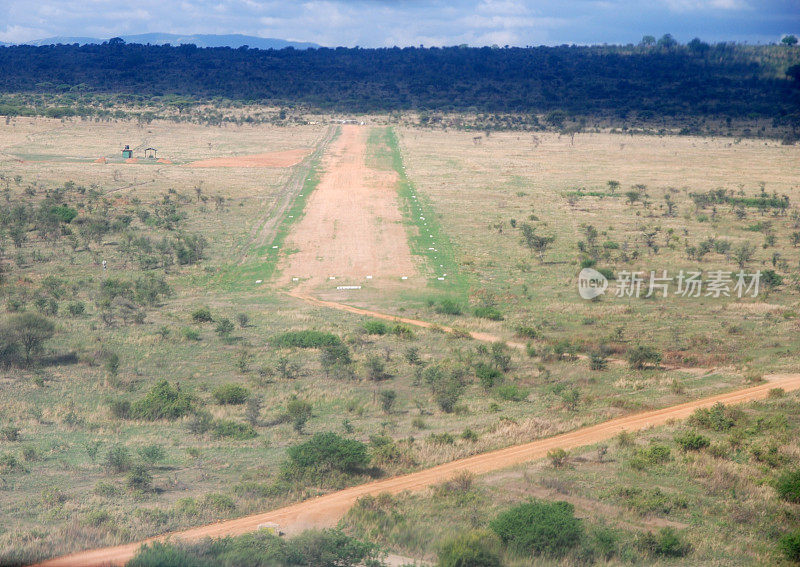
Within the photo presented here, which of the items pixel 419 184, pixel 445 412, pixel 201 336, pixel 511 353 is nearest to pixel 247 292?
pixel 201 336

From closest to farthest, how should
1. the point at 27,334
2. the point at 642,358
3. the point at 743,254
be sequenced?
the point at 27,334, the point at 642,358, the point at 743,254

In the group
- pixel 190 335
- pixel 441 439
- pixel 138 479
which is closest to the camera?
pixel 138 479

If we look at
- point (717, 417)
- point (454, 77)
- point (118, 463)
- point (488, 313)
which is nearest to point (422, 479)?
point (118, 463)

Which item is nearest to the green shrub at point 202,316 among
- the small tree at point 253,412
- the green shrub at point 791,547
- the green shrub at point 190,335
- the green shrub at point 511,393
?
the green shrub at point 190,335

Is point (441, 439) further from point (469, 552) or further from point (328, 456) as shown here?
point (469, 552)

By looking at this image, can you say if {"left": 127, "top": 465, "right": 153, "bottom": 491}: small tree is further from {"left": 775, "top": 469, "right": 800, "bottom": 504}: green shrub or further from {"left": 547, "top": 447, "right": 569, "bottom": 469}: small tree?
{"left": 775, "top": 469, "right": 800, "bottom": 504}: green shrub

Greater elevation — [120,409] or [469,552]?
[469,552]

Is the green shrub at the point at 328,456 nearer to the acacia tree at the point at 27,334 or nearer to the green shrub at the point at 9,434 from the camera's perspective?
the green shrub at the point at 9,434
